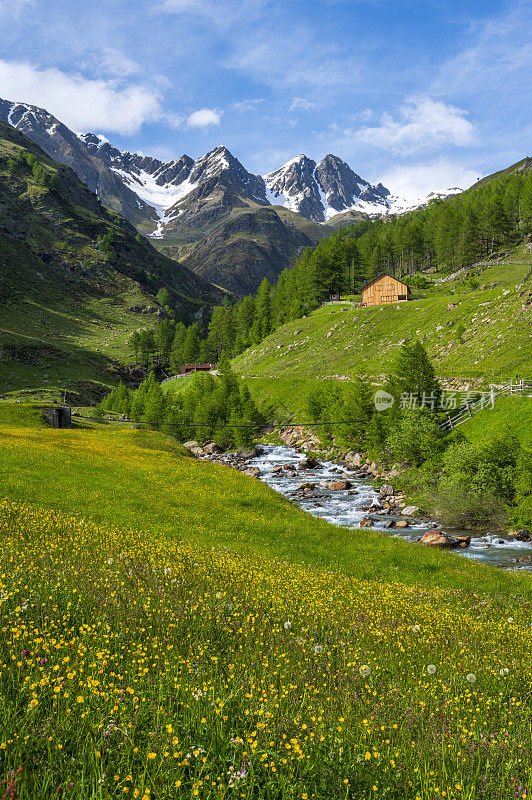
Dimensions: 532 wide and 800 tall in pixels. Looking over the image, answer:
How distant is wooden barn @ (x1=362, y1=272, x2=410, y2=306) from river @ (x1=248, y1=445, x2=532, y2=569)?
56.7 meters

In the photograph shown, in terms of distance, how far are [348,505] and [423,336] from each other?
163ft

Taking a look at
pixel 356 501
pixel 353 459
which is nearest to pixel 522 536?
pixel 356 501

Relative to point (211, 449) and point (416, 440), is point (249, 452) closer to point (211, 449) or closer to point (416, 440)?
point (211, 449)

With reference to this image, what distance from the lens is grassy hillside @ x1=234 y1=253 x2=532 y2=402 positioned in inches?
2382

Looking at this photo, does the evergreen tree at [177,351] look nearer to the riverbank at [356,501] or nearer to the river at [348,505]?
the riverbank at [356,501]

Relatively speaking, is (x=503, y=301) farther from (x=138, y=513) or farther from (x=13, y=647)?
(x=13, y=647)

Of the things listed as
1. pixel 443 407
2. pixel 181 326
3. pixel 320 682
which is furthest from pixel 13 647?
pixel 181 326

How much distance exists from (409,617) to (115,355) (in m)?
179

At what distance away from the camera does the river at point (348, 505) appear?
28703 mm

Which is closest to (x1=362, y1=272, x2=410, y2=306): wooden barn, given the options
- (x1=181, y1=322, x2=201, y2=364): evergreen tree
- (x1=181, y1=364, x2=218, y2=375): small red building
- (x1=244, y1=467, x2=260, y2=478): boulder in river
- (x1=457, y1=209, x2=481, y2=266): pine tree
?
(x1=457, y1=209, x2=481, y2=266): pine tree

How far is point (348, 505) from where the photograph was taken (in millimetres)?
41406

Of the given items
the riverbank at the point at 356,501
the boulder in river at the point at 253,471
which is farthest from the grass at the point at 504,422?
the boulder in river at the point at 253,471

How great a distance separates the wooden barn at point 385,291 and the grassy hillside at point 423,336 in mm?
7572

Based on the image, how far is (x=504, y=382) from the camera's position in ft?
165
